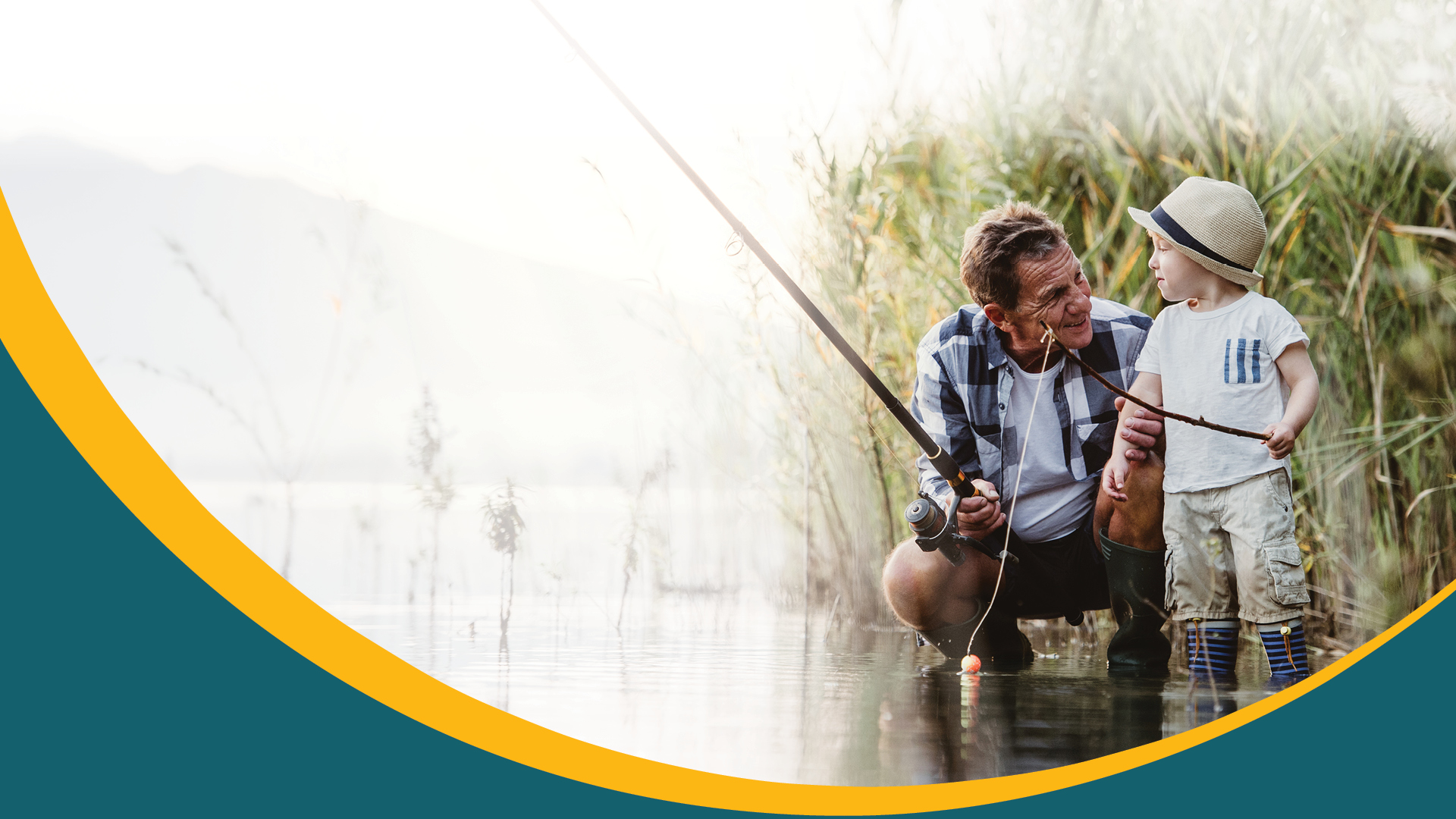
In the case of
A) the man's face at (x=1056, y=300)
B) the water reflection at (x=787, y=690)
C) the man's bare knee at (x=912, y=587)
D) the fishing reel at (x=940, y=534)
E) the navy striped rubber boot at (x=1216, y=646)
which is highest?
the man's face at (x=1056, y=300)

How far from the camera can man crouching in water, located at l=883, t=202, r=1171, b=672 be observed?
1.58 meters

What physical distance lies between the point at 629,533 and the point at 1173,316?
973 mm

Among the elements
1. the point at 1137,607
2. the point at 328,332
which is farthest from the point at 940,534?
the point at 328,332

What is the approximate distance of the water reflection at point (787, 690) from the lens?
58.4 inches

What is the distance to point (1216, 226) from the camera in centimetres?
154

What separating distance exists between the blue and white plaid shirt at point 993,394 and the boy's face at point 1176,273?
0.06 m

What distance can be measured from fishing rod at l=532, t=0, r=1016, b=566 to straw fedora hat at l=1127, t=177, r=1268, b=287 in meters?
0.49

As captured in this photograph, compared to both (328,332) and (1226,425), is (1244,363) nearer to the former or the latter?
(1226,425)

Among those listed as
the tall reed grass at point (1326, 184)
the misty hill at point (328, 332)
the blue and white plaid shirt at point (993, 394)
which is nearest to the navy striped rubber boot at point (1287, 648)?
the tall reed grass at point (1326, 184)

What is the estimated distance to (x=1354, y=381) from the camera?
1613 mm

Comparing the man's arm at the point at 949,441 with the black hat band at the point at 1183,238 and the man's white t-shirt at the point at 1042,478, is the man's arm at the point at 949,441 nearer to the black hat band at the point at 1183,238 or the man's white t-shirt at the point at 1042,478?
the man's white t-shirt at the point at 1042,478

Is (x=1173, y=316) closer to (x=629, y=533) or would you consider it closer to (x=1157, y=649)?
(x=1157, y=649)

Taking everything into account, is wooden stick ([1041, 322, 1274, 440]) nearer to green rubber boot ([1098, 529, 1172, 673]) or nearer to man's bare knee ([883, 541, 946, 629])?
green rubber boot ([1098, 529, 1172, 673])

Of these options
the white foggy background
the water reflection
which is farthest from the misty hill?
the water reflection
